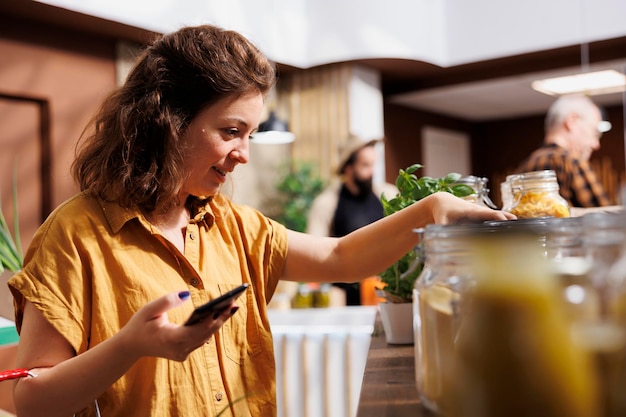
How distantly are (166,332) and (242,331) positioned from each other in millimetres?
477

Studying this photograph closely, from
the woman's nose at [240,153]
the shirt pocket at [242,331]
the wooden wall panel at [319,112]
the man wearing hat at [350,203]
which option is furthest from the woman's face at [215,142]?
the wooden wall panel at [319,112]

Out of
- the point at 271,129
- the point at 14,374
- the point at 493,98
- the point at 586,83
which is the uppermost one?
the point at 493,98

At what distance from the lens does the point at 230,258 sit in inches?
51.9

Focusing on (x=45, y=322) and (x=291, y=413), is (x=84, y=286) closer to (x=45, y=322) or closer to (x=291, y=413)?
(x=45, y=322)

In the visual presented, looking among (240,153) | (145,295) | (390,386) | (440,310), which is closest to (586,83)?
(240,153)

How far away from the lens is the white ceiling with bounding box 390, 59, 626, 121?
21.1ft

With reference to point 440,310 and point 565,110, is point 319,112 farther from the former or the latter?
point 440,310

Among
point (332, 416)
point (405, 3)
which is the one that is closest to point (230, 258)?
point (332, 416)

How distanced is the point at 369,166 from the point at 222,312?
3803mm

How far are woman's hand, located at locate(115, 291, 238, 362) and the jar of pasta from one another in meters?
0.54

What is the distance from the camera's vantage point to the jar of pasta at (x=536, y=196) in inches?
44.0

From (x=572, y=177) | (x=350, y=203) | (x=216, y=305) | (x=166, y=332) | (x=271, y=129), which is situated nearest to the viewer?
(x=216, y=305)

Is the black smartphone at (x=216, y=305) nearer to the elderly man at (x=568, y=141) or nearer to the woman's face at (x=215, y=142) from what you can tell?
the woman's face at (x=215, y=142)

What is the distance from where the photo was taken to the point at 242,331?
1272 mm
